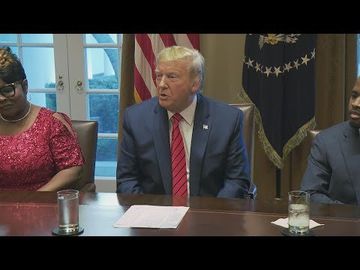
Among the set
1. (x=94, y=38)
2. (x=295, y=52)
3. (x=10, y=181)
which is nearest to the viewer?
(x=10, y=181)

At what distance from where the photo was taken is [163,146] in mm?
2100

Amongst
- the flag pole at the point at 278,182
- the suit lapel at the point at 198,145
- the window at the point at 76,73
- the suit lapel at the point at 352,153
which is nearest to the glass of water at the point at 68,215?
the suit lapel at the point at 198,145

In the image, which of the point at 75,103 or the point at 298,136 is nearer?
the point at 298,136

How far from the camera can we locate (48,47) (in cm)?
376

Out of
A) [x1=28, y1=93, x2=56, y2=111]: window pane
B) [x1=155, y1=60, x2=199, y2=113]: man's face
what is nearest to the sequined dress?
[x1=155, y1=60, x2=199, y2=113]: man's face

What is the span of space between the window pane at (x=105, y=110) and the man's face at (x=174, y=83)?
1753mm

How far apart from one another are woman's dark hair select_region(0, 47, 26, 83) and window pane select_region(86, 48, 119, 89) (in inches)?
66.6

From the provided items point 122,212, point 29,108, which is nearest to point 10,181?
point 29,108

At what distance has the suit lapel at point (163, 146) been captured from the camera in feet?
6.85

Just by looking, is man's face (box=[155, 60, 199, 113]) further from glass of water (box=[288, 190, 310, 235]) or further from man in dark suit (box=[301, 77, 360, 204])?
glass of water (box=[288, 190, 310, 235])

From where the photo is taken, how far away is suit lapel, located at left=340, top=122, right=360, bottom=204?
6.13ft
